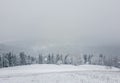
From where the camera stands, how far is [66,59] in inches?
4360

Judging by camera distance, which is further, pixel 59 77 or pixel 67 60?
pixel 67 60

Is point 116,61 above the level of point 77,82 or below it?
below

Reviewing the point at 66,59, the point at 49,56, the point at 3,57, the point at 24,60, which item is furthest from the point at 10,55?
the point at 66,59

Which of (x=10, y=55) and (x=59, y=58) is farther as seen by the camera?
(x=59, y=58)

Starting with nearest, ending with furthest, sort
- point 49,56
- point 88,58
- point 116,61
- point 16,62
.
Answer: point 16,62, point 116,61, point 49,56, point 88,58

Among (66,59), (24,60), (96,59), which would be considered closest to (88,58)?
(96,59)

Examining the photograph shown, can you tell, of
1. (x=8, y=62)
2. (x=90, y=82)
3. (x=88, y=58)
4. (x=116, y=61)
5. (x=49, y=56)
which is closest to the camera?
(x=90, y=82)

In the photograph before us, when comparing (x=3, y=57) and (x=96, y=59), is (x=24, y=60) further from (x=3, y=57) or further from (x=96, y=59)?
(x=96, y=59)

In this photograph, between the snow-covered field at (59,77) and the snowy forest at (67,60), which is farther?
the snowy forest at (67,60)

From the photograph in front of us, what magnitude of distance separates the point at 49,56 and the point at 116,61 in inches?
1711

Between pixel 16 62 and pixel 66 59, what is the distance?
39184 mm

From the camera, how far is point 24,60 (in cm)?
8956

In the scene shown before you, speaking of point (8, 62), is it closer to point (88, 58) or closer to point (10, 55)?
point (10, 55)

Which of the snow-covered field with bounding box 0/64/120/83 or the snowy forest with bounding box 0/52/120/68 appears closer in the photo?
the snow-covered field with bounding box 0/64/120/83
